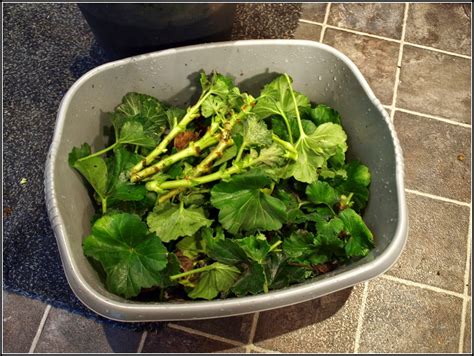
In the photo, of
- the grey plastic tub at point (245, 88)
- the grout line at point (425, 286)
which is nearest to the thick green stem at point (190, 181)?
the grey plastic tub at point (245, 88)

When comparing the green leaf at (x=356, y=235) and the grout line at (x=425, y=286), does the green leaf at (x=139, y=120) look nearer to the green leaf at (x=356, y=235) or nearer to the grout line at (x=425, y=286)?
the green leaf at (x=356, y=235)

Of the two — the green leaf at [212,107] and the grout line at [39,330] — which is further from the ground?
the green leaf at [212,107]

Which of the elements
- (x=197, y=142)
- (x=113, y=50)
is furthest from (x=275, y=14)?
(x=197, y=142)

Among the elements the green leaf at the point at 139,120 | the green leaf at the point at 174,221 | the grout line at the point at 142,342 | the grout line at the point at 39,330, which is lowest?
the grout line at the point at 142,342

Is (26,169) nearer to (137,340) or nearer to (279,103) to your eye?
(137,340)

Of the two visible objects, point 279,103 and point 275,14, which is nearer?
point 279,103

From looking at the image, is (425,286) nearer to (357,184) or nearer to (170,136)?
(357,184)

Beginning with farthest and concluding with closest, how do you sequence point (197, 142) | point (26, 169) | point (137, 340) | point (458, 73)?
point (458, 73) → point (26, 169) → point (137, 340) → point (197, 142)
